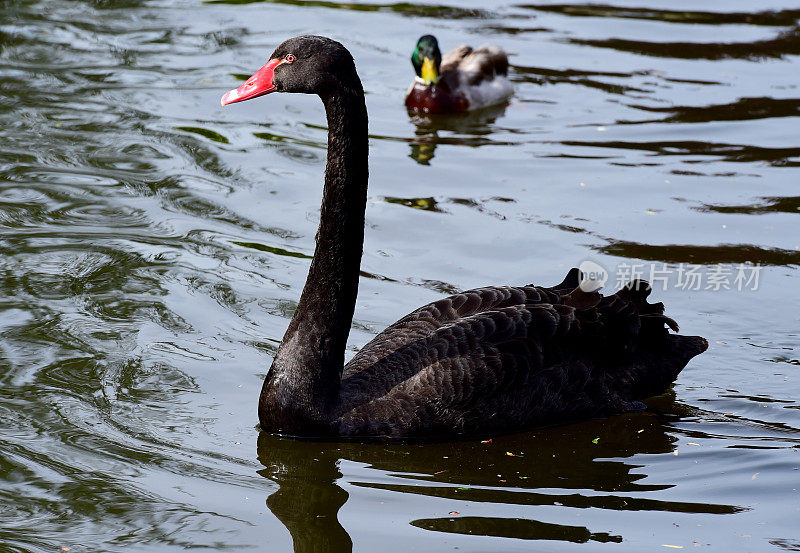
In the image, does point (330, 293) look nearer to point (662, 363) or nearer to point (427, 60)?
point (662, 363)

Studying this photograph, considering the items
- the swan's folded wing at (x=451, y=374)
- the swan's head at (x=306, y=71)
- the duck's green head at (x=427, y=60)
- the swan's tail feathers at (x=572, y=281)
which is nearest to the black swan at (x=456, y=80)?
the duck's green head at (x=427, y=60)

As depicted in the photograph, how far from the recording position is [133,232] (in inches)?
345

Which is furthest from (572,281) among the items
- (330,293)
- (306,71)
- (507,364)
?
(306,71)

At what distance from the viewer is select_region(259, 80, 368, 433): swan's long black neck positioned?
20.2 feet

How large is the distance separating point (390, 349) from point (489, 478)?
0.94 metres

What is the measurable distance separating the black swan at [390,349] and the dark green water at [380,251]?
6.4 inches

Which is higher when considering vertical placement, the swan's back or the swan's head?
the swan's head

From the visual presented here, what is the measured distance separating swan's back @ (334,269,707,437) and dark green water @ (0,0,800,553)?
15cm

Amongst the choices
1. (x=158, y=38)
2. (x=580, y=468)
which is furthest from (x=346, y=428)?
(x=158, y=38)

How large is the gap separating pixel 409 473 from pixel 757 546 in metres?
1.65

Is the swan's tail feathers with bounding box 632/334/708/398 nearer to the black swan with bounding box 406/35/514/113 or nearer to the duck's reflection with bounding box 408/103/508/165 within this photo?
the duck's reflection with bounding box 408/103/508/165

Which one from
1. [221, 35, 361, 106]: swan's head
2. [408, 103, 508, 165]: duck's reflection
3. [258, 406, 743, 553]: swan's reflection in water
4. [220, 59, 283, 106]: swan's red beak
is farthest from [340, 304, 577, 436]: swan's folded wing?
[408, 103, 508, 165]: duck's reflection

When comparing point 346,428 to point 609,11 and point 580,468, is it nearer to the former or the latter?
point 580,468

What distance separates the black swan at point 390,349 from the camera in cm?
612
